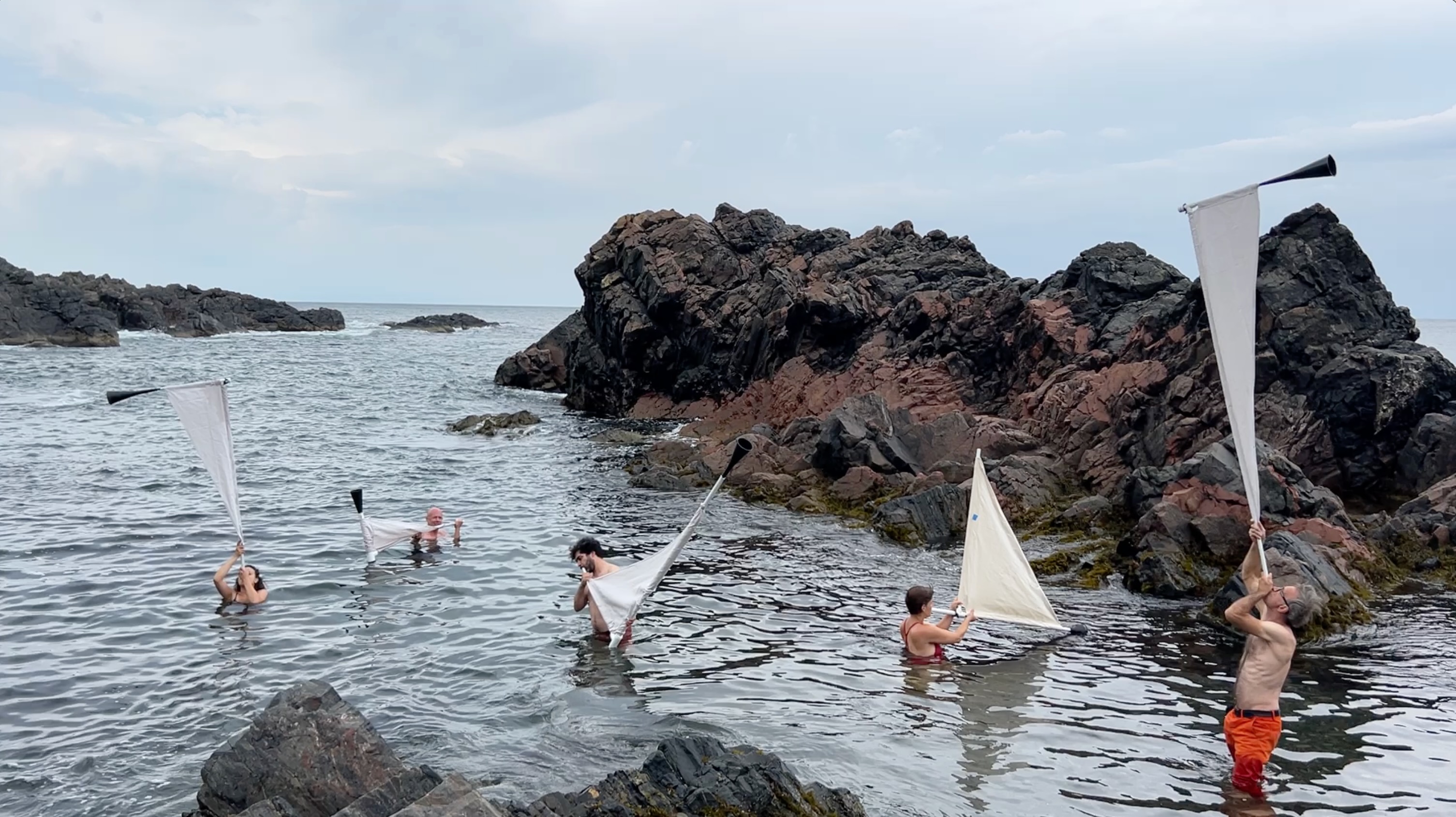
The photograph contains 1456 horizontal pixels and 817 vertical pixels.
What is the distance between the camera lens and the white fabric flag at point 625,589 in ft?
45.3

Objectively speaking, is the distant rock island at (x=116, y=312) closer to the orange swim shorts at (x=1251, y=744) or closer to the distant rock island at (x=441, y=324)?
the distant rock island at (x=441, y=324)

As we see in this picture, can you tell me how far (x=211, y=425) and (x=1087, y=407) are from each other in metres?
20.6

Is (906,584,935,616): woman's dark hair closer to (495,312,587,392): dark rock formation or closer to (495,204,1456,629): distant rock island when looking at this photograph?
(495,204,1456,629): distant rock island

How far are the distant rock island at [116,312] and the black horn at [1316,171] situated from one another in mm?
92440

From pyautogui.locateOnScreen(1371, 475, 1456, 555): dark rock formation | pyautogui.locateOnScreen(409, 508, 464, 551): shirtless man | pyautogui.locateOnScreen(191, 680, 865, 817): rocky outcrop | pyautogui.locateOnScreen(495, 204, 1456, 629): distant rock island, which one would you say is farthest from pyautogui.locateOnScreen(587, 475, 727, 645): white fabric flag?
pyautogui.locateOnScreen(1371, 475, 1456, 555): dark rock formation

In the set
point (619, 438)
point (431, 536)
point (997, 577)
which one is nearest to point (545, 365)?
point (619, 438)

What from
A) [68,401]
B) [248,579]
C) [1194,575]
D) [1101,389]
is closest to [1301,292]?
[1101,389]

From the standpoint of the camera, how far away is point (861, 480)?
25.1m

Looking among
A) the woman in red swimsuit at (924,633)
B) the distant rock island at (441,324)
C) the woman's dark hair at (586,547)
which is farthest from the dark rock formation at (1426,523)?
the distant rock island at (441,324)

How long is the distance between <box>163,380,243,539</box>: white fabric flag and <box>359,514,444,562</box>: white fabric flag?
459cm

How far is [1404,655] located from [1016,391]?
18.6 m

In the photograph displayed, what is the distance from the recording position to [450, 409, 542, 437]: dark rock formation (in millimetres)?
40125

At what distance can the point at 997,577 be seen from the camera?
14625mm

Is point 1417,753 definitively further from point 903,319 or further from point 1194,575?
point 903,319
